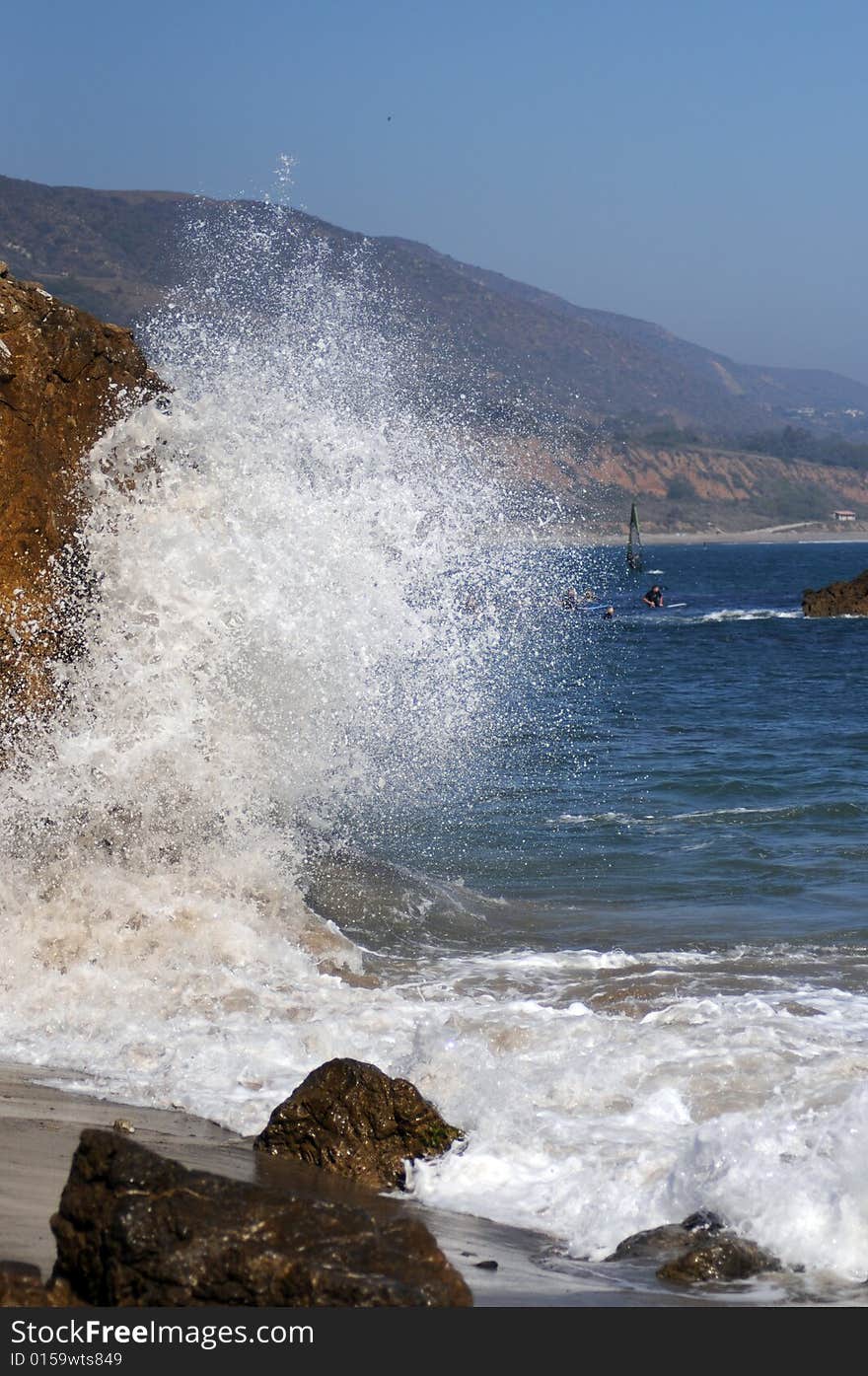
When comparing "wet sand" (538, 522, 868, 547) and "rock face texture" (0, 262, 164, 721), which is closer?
"rock face texture" (0, 262, 164, 721)

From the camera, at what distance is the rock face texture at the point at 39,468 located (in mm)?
8859

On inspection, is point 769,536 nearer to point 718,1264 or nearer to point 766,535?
point 766,535

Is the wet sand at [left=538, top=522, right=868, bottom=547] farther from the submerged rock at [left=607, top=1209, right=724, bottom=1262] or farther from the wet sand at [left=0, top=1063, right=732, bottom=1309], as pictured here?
the submerged rock at [left=607, top=1209, right=724, bottom=1262]

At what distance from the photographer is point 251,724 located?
33.5ft

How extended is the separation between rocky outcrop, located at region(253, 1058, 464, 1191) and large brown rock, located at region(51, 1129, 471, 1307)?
5.42 feet

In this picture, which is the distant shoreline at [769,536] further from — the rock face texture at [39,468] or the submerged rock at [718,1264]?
the submerged rock at [718,1264]

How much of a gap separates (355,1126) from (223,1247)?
6.18ft

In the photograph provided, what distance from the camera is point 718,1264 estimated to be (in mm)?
4504

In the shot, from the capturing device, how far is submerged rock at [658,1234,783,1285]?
445cm

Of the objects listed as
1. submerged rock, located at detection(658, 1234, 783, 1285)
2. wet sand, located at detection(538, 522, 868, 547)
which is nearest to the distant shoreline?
wet sand, located at detection(538, 522, 868, 547)

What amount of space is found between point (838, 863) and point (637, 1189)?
716 cm

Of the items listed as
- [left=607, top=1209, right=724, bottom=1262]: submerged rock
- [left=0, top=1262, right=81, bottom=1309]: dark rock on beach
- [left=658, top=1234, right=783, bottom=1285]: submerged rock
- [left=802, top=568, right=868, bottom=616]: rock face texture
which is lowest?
[left=607, top=1209, right=724, bottom=1262]: submerged rock

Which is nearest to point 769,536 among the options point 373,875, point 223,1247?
point 373,875

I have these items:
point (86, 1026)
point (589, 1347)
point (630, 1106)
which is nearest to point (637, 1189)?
point (630, 1106)
